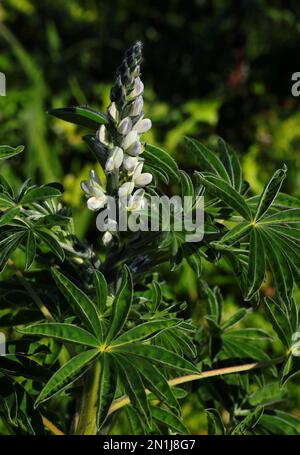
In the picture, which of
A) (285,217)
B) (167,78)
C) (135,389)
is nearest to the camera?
(135,389)

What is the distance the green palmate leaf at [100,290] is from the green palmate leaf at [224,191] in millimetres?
198

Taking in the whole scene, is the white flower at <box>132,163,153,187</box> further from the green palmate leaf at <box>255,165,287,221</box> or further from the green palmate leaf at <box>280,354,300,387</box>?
the green palmate leaf at <box>280,354,300,387</box>

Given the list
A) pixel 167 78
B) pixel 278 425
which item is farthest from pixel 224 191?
pixel 167 78

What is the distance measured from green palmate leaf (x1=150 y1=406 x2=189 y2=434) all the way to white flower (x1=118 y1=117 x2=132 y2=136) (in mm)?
434

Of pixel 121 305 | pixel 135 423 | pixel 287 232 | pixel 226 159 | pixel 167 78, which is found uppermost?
pixel 167 78

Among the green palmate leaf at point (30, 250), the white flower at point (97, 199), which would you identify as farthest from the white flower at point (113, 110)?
the green palmate leaf at point (30, 250)

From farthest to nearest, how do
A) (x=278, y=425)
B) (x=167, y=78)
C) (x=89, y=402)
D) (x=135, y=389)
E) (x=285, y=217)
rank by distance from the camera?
(x=167, y=78) → (x=278, y=425) → (x=89, y=402) → (x=285, y=217) → (x=135, y=389)

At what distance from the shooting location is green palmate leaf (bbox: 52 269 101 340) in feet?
3.27

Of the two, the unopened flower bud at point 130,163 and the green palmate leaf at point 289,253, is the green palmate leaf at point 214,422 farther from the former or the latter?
the unopened flower bud at point 130,163

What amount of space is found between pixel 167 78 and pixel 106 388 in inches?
103

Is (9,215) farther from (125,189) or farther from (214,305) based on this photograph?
(214,305)

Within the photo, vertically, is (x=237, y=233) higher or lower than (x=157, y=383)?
higher

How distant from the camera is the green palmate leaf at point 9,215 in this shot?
984 millimetres

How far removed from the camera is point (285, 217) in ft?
3.45
